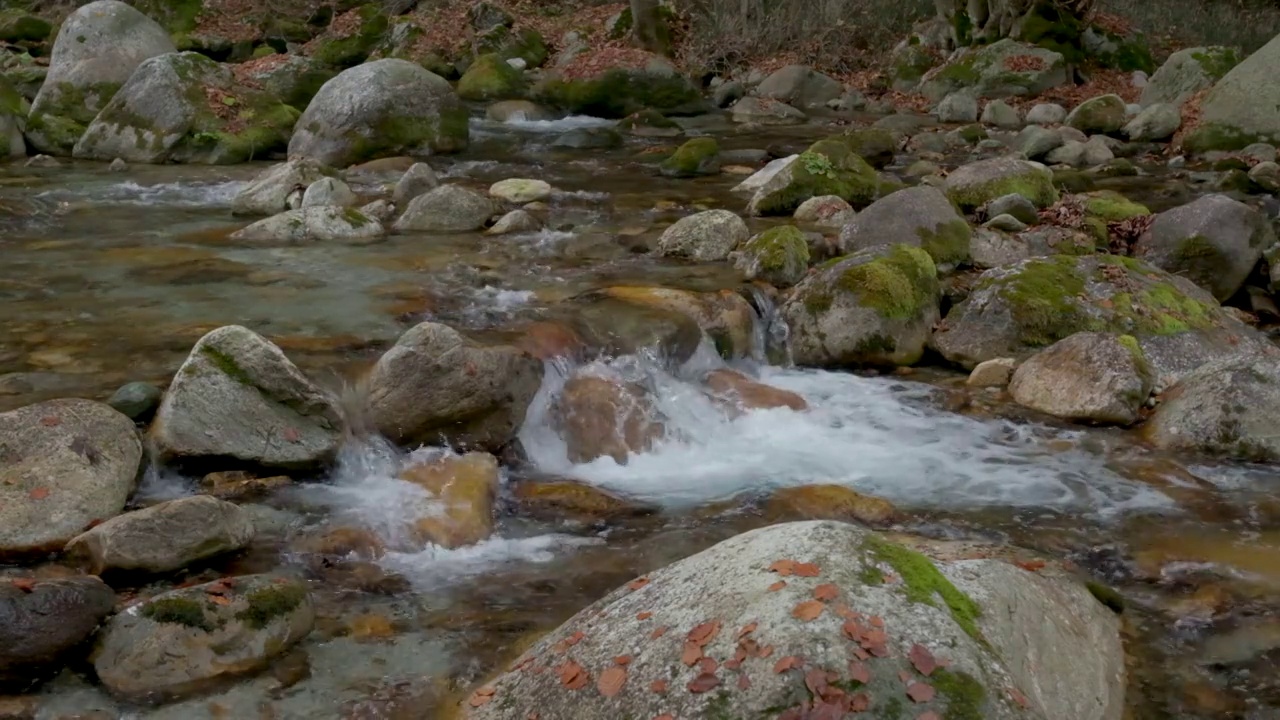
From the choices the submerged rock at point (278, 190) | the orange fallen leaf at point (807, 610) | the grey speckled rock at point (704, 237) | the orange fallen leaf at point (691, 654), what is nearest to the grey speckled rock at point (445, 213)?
the submerged rock at point (278, 190)

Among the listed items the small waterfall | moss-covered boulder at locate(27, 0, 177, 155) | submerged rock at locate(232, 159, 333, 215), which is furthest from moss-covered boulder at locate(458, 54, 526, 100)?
the small waterfall

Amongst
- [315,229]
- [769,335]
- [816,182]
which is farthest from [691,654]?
[816,182]

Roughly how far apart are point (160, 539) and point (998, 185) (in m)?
9.80

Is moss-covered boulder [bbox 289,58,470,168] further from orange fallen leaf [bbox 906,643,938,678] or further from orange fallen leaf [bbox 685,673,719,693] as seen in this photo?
orange fallen leaf [bbox 906,643,938,678]

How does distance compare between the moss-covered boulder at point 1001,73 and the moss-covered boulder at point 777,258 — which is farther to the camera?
the moss-covered boulder at point 1001,73

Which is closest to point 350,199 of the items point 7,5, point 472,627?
point 472,627

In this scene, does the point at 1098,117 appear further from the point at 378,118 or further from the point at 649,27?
the point at 649,27

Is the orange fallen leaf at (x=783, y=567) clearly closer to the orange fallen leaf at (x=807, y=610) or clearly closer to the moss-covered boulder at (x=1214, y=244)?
the orange fallen leaf at (x=807, y=610)

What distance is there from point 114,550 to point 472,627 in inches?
67.0

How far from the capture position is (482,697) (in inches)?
173

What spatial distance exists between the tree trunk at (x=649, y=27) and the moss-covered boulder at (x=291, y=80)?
878cm

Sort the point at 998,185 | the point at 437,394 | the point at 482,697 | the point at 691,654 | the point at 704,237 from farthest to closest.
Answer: the point at 998,185 → the point at 704,237 → the point at 437,394 → the point at 482,697 → the point at 691,654

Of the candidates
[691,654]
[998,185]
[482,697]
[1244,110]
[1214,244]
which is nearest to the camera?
[691,654]

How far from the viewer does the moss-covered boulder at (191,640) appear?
4.51 metres
